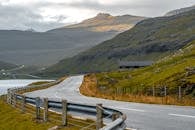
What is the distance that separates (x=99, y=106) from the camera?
14.9 meters

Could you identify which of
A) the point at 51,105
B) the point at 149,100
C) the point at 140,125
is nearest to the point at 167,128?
the point at 140,125

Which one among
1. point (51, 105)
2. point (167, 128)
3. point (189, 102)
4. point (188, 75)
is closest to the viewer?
point (167, 128)

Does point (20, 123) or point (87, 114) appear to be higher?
point (87, 114)

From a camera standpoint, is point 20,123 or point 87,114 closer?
point 87,114

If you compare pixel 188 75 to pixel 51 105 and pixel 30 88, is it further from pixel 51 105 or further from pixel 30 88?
pixel 51 105

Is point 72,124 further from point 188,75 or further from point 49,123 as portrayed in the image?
point 188,75

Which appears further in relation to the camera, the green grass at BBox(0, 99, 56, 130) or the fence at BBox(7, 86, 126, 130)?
the green grass at BBox(0, 99, 56, 130)

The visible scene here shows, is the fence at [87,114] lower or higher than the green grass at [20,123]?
higher

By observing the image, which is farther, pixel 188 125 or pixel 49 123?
pixel 49 123

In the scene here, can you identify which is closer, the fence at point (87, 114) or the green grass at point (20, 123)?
the fence at point (87, 114)

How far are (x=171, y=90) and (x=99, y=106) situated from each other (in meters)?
41.1

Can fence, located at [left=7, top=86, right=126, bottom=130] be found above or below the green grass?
above

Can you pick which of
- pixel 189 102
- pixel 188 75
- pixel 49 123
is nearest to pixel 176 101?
pixel 189 102

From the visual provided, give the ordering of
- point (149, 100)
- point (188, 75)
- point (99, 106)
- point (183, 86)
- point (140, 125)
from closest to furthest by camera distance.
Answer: point (99, 106), point (140, 125), point (149, 100), point (183, 86), point (188, 75)
